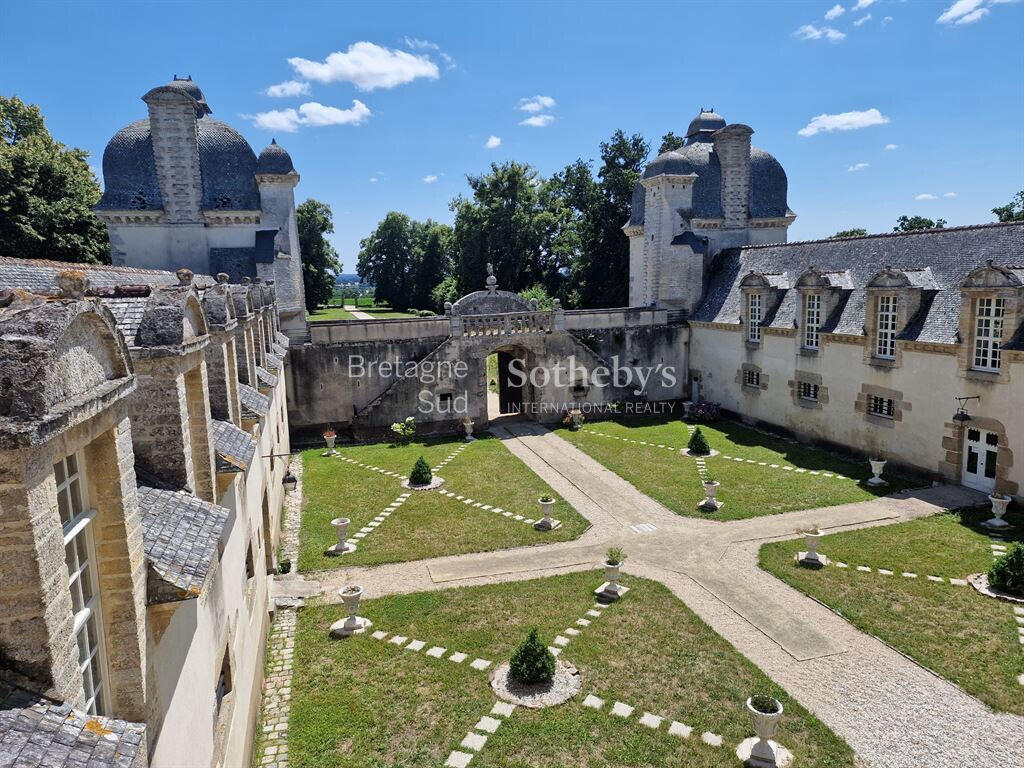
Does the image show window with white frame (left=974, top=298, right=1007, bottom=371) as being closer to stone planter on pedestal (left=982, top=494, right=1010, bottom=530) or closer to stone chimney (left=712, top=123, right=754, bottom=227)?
stone planter on pedestal (left=982, top=494, right=1010, bottom=530)

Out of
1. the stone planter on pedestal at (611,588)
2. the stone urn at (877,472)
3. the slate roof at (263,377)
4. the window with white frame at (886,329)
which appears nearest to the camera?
the stone planter on pedestal at (611,588)

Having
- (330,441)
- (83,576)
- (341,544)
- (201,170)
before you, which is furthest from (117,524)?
(201,170)

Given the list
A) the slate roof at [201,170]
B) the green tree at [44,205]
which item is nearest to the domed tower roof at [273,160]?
the slate roof at [201,170]

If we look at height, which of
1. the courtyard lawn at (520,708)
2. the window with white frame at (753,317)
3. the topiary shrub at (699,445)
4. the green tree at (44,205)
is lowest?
the courtyard lawn at (520,708)

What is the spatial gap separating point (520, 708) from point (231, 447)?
6292mm

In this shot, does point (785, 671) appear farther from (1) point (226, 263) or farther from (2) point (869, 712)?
(1) point (226, 263)

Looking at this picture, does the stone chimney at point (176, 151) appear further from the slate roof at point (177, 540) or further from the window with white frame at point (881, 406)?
the window with white frame at point (881, 406)

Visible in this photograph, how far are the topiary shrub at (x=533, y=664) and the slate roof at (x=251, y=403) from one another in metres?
6.38

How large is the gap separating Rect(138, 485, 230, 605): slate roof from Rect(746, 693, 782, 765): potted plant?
797 cm

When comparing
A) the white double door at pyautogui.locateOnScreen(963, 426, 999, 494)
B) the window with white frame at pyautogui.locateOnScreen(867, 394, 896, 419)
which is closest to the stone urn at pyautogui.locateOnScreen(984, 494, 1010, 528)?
the white double door at pyautogui.locateOnScreen(963, 426, 999, 494)

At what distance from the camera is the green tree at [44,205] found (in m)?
29.9

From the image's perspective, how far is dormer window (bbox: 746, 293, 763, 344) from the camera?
29.3 metres

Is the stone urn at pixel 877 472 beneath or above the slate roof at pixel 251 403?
beneath

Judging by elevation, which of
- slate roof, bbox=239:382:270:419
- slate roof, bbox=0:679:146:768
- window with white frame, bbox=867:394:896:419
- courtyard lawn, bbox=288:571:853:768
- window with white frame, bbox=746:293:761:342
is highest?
window with white frame, bbox=746:293:761:342
